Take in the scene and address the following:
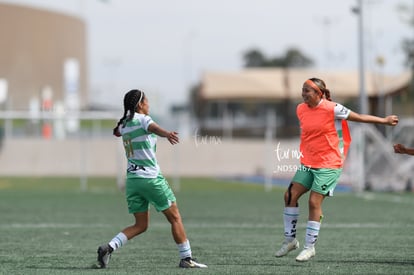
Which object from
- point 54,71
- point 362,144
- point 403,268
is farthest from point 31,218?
point 54,71

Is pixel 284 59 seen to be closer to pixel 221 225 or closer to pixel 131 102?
pixel 221 225

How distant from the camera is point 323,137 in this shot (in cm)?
1124

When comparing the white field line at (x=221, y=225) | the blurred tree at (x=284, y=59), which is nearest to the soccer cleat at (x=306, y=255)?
the white field line at (x=221, y=225)

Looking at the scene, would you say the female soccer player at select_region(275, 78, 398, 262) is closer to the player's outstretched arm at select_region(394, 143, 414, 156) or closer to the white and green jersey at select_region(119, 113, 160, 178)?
the player's outstretched arm at select_region(394, 143, 414, 156)

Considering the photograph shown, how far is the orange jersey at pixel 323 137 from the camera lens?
11.2m

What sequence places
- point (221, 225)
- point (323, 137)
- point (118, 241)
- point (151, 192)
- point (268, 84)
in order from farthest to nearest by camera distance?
1. point (268, 84)
2. point (221, 225)
3. point (323, 137)
4. point (118, 241)
5. point (151, 192)

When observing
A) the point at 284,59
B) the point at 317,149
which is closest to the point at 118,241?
the point at 317,149

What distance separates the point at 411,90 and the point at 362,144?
15.9 meters

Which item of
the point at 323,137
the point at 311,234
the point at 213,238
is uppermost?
the point at 323,137

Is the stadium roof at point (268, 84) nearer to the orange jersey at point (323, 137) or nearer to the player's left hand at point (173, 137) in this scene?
the orange jersey at point (323, 137)

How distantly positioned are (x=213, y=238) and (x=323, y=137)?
392 centimetres

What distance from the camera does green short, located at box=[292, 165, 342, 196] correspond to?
438 inches

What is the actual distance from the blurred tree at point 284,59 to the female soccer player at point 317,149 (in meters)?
124

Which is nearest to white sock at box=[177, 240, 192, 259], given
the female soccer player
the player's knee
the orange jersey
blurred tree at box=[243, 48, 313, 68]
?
the female soccer player
